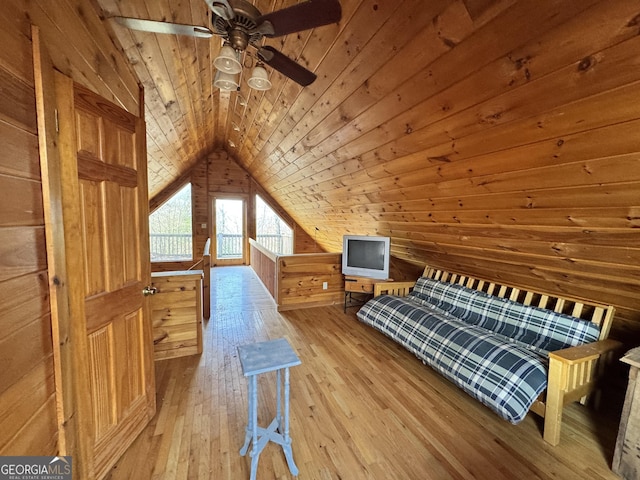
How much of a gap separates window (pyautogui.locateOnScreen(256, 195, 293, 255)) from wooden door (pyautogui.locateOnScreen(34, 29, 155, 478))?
5742 millimetres

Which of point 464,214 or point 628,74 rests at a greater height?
point 628,74

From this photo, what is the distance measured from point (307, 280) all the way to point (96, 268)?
9.48ft

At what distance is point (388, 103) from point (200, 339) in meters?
2.75

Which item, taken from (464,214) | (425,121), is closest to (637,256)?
(464,214)

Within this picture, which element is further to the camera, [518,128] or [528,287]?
[528,287]

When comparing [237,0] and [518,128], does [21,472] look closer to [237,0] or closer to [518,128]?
[237,0]

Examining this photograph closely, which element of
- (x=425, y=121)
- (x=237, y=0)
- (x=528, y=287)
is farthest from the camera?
(x=528, y=287)

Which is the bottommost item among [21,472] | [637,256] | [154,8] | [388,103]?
[21,472]

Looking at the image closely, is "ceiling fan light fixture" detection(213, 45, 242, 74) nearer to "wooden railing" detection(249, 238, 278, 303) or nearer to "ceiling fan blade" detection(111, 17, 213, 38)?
"ceiling fan blade" detection(111, 17, 213, 38)

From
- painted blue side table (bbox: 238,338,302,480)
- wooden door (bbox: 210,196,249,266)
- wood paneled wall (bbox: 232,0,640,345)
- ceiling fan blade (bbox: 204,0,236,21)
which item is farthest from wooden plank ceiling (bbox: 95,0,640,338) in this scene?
wooden door (bbox: 210,196,249,266)

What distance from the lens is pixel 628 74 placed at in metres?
0.99

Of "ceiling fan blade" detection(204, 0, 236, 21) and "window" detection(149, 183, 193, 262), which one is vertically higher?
"ceiling fan blade" detection(204, 0, 236, 21)

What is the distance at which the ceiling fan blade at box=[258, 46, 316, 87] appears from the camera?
1.44 meters

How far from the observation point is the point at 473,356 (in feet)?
6.77
